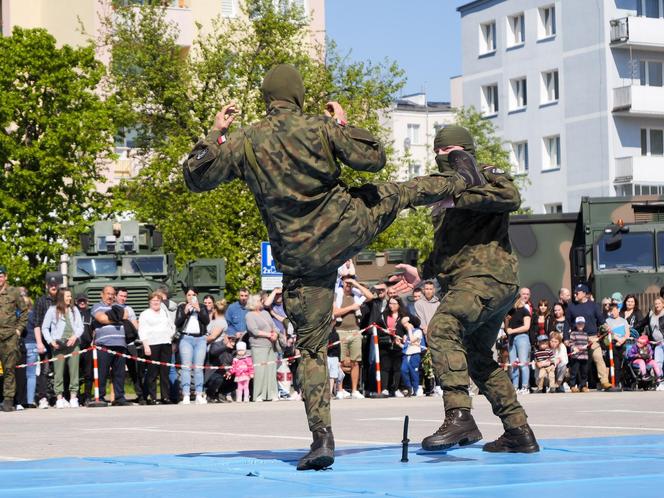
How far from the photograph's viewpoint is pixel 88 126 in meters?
38.6

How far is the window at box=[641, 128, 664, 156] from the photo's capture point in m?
62.9

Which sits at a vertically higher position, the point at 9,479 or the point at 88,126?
the point at 88,126

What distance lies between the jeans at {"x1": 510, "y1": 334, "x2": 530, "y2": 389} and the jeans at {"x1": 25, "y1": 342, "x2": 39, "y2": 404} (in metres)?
7.57

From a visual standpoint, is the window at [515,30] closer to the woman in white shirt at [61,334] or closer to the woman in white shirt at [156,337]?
the woman in white shirt at [156,337]

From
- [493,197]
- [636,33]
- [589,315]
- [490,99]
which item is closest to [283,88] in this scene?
[493,197]

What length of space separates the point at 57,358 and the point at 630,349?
9.35 meters

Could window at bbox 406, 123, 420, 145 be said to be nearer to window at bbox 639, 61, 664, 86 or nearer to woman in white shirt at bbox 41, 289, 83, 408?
window at bbox 639, 61, 664, 86

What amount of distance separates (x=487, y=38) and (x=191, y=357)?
5004cm

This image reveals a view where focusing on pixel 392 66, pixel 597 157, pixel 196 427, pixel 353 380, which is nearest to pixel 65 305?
pixel 353 380

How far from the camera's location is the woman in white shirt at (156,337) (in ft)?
72.9

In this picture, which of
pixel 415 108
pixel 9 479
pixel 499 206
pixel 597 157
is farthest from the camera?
pixel 415 108

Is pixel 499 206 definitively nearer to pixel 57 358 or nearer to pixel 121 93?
pixel 57 358

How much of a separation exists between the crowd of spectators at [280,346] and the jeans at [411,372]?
0.02m

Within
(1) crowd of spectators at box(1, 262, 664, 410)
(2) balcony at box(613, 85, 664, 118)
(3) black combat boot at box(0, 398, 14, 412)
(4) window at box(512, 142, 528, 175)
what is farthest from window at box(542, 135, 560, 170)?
(3) black combat boot at box(0, 398, 14, 412)
